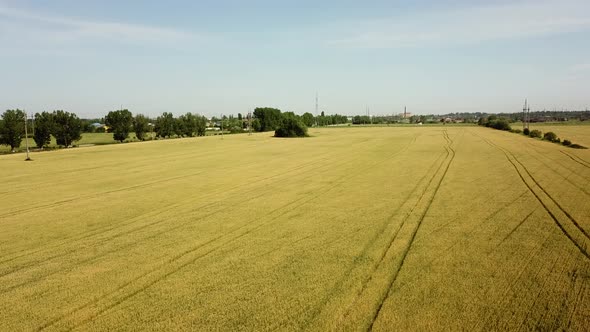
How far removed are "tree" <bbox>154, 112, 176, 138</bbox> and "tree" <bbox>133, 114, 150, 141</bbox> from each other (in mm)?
7514

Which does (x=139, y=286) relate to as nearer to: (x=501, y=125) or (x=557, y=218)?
(x=557, y=218)

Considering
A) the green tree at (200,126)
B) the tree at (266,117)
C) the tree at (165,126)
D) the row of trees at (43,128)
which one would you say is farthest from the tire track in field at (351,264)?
the tree at (266,117)

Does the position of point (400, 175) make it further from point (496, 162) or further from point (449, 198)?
point (496, 162)

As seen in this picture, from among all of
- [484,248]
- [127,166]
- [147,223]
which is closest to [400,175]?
[484,248]

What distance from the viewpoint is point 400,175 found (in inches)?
990

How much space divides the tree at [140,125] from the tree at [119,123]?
13.2 feet

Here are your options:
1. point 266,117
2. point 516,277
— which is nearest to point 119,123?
point 266,117

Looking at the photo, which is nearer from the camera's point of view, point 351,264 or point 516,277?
point 516,277

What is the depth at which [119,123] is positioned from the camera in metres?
77.2

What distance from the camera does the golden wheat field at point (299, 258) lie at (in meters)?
7.34

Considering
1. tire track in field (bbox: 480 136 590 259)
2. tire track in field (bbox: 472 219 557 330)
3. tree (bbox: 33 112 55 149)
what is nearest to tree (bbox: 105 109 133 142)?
tree (bbox: 33 112 55 149)

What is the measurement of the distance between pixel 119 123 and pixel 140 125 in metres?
6.91

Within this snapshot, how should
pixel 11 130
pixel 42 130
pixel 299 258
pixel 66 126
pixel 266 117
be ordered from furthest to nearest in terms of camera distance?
1. pixel 266 117
2. pixel 66 126
3. pixel 42 130
4. pixel 11 130
5. pixel 299 258

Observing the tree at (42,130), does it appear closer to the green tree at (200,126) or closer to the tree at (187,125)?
→ the tree at (187,125)
